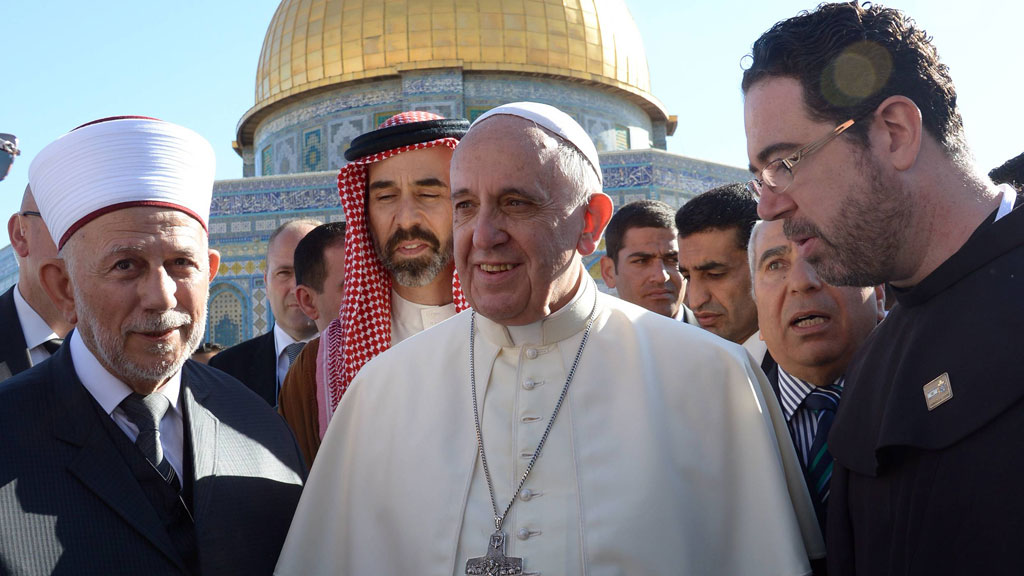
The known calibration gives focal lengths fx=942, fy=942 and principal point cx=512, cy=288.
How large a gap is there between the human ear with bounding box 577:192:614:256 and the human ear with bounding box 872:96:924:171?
683 millimetres

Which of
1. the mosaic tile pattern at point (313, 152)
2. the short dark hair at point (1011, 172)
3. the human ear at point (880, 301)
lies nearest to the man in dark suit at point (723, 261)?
the human ear at point (880, 301)

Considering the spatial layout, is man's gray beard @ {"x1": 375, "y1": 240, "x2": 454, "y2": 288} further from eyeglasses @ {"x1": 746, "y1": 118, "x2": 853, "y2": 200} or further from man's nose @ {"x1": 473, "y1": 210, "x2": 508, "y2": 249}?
eyeglasses @ {"x1": 746, "y1": 118, "x2": 853, "y2": 200}

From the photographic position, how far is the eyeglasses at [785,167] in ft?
6.35

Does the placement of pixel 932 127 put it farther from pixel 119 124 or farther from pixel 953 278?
pixel 119 124

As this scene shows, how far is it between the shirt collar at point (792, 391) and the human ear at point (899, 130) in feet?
2.73

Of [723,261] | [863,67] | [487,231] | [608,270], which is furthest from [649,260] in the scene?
[863,67]

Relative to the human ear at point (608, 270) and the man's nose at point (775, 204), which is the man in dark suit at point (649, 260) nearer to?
the human ear at point (608, 270)

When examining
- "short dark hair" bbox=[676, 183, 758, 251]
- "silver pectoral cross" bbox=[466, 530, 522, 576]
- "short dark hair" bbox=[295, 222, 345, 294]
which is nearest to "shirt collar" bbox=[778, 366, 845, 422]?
"silver pectoral cross" bbox=[466, 530, 522, 576]

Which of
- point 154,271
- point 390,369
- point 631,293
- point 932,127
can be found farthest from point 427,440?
point 631,293

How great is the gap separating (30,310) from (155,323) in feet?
5.66

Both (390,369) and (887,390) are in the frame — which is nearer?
(887,390)

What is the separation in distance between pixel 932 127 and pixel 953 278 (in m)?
0.32

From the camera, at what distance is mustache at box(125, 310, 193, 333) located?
81.0 inches

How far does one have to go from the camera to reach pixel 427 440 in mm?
2244
